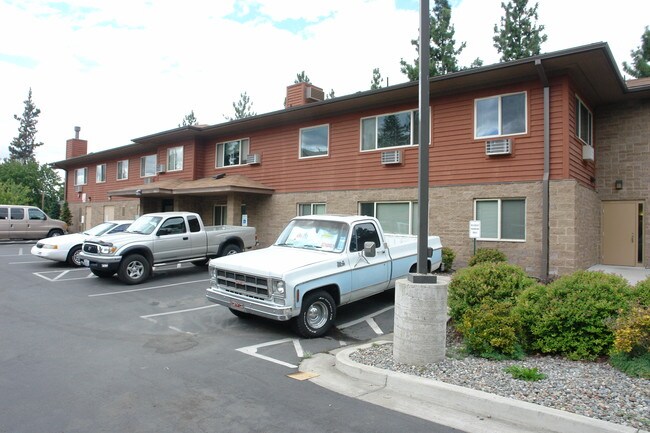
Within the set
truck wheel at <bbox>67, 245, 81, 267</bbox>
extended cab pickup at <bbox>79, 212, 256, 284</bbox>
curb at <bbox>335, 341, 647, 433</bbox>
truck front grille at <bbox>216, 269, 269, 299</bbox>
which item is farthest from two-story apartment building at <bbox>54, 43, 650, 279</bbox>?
curb at <bbox>335, 341, 647, 433</bbox>

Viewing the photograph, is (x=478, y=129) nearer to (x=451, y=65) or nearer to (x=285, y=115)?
(x=285, y=115)

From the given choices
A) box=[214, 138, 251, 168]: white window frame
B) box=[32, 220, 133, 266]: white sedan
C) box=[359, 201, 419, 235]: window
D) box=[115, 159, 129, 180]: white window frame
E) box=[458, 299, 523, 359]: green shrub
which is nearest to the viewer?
box=[458, 299, 523, 359]: green shrub

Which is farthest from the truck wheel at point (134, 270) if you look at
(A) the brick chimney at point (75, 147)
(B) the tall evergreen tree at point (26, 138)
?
(B) the tall evergreen tree at point (26, 138)

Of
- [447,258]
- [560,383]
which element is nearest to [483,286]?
[560,383]

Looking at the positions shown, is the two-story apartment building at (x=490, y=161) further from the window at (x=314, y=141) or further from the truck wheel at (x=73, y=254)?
the truck wheel at (x=73, y=254)

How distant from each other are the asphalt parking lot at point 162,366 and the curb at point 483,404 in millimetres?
527

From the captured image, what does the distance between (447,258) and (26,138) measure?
8287 cm

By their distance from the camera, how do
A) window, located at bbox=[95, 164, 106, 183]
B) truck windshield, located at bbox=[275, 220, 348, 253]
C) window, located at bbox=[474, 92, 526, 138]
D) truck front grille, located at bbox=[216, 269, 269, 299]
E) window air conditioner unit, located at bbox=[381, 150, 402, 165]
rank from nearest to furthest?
truck front grille, located at bbox=[216, 269, 269, 299], truck windshield, located at bbox=[275, 220, 348, 253], window, located at bbox=[474, 92, 526, 138], window air conditioner unit, located at bbox=[381, 150, 402, 165], window, located at bbox=[95, 164, 106, 183]

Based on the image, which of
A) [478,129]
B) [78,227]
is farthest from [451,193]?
[78,227]

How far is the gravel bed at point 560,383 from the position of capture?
4.19m

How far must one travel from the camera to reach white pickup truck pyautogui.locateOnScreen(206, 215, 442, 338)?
7090 millimetres

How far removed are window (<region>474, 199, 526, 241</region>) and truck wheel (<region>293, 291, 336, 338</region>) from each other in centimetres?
737

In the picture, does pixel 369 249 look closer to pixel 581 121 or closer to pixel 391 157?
pixel 391 157

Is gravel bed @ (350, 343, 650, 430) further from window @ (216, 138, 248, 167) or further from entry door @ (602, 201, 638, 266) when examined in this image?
window @ (216, 138, 248, 167)
